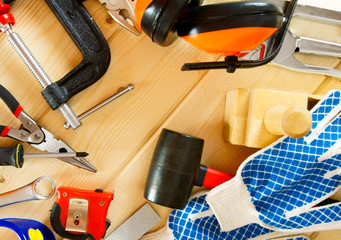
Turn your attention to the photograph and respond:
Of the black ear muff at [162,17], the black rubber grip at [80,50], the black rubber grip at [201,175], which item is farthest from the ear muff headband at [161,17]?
the black rubber grip at [201,175]

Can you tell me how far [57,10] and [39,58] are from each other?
4.2 inches

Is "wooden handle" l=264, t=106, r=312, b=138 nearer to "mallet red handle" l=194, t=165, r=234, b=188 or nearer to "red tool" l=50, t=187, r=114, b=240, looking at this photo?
"mallet red handle" l=194, t=165, r=234, b=188

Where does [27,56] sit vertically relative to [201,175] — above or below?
above

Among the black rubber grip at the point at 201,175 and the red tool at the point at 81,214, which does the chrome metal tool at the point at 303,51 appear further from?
the red tool at the point at 81,214

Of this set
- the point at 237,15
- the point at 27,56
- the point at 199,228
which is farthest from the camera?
the point at 199,228

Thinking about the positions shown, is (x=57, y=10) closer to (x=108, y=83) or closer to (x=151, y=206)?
(x=108, y=83)

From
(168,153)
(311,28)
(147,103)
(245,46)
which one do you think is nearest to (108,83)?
(147,103)

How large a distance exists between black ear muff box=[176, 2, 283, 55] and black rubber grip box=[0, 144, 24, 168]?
389mm

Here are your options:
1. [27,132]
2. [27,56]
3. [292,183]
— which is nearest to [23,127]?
[27,132]

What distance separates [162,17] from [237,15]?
0.37 ft

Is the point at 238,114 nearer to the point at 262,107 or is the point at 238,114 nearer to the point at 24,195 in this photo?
the point at 262,107

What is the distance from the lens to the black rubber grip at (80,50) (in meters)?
0.54

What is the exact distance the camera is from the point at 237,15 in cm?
37

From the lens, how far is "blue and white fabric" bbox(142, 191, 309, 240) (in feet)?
2.05
